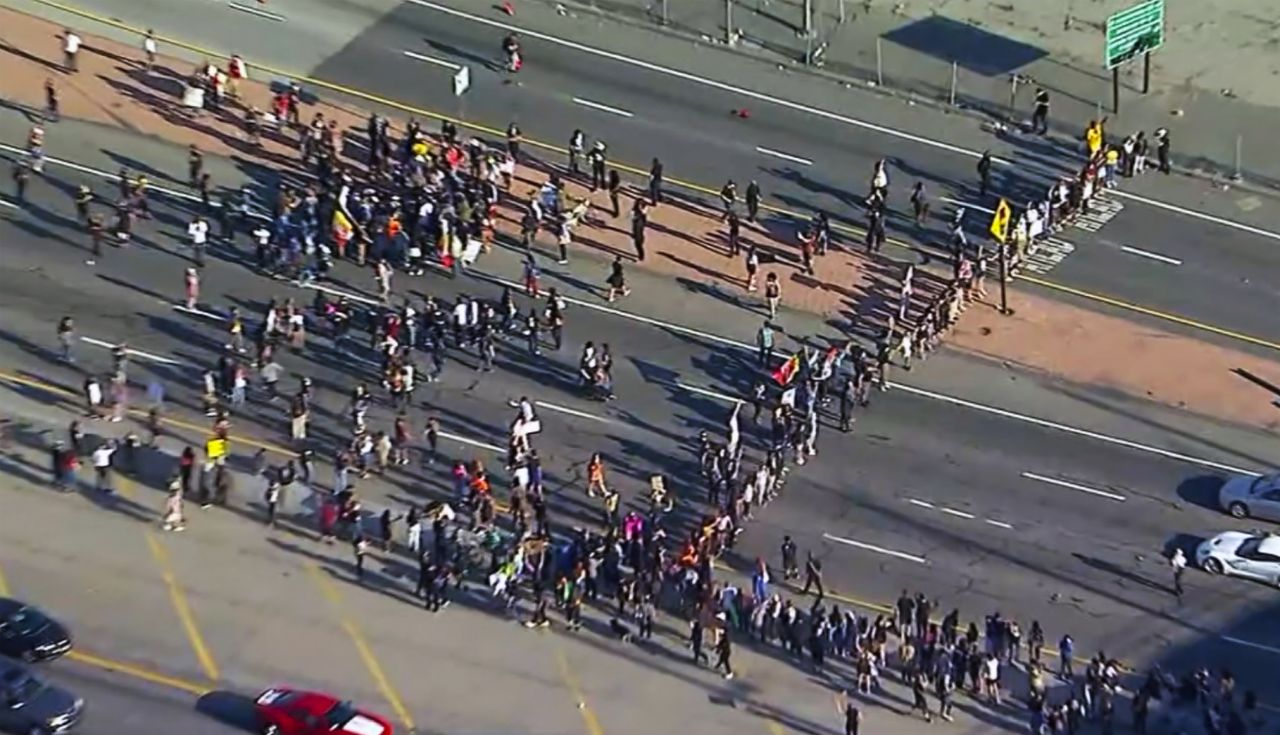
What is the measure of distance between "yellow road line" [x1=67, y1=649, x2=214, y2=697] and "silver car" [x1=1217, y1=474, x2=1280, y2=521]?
83.1ft

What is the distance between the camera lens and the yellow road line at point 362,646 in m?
66.6

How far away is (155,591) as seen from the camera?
70.1m

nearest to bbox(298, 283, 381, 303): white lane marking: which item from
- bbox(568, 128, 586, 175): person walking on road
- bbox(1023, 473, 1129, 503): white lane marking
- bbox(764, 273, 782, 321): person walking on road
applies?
bbox(568, 128, 586, 175): person walking on road

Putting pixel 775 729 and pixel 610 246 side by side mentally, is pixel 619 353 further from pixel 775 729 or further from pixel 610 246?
pixel 775 729

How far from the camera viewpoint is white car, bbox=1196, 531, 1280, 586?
70.9 meters

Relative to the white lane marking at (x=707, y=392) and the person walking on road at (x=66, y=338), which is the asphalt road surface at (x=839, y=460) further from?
the person walking on road at (x=66, y=338)

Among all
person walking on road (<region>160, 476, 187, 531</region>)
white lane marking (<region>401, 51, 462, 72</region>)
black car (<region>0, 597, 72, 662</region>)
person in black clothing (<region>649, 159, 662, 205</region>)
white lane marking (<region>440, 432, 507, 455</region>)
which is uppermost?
white lane marking (<region>401, 51, 462, 72</region>)

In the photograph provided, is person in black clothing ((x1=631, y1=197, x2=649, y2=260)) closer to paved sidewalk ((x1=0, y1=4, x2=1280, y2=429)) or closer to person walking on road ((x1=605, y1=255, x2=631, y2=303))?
paved sidewalk ((x1=0, y1=4, x2=1280, y2=429))

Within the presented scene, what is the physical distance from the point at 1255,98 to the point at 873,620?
29.1 meters

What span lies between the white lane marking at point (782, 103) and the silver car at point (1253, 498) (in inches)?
530

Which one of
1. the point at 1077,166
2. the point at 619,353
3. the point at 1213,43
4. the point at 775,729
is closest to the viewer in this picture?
the point at 775,729

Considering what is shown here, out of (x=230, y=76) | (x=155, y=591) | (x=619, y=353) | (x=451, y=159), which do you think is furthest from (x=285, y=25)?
(x=155, y=591)

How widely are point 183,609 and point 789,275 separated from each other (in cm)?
2132

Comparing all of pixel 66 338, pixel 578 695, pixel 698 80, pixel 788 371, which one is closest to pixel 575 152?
pixel 698 80
